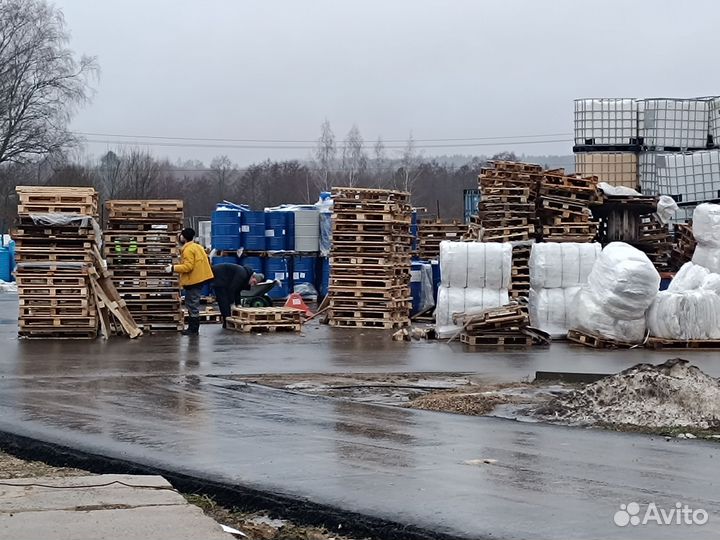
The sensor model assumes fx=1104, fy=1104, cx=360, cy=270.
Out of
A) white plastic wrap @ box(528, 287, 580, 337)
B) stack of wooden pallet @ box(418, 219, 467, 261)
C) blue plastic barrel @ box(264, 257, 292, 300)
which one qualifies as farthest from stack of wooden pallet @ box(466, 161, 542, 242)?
blue plastic barrel @ box(264, 257, 292, 300)

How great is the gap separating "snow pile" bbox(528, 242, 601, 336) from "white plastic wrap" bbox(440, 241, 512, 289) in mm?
674

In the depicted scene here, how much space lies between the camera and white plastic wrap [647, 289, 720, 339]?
1914 cm

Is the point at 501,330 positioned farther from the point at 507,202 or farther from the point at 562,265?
the point at 507,202

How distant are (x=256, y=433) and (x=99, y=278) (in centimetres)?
1113

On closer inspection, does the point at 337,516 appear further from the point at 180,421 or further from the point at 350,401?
the point at 350,401

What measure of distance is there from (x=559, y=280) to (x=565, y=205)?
336cm

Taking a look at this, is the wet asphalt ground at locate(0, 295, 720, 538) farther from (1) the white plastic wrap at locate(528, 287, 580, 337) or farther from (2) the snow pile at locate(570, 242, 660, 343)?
→ (1) the white plastic wrap at locate(528, 287, 580, 337)

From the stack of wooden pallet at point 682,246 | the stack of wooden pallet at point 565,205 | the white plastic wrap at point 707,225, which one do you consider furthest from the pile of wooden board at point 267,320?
the stack of wooden pallet at point 682,246

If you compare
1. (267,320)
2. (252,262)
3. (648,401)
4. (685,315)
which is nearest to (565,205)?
(685,315)

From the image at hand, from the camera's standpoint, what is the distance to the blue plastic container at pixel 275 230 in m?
29.9

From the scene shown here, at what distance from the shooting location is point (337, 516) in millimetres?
7094

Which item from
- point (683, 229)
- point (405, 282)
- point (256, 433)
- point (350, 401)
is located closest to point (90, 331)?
point (405, 282)

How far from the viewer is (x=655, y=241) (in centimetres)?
2647

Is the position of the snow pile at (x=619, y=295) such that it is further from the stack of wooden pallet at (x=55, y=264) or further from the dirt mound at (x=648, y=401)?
the stack of wooden pallet at (x=55, y=264)
